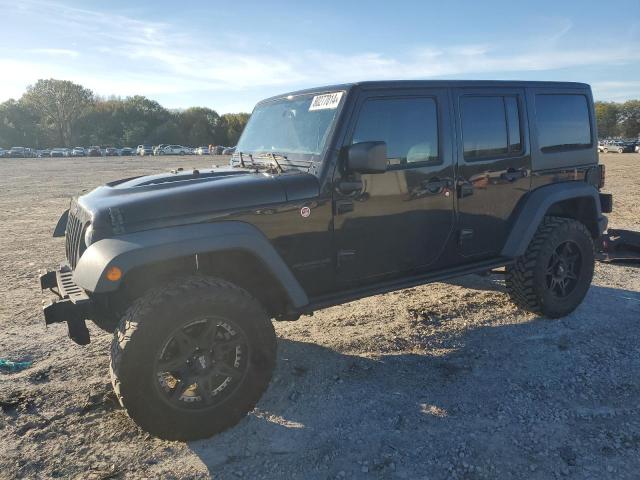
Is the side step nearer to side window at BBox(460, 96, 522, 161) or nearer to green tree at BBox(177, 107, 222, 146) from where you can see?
side window at BBox(460, 96, 522, 161)

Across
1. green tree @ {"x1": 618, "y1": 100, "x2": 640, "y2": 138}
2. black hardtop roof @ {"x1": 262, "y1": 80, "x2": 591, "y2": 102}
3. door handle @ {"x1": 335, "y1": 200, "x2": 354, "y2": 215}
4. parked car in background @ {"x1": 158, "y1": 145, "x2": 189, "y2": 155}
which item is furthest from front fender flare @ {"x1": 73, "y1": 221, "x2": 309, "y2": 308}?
green tree @ {"x1": 618, "y1": 100, "x2": 640, "y2": 138}

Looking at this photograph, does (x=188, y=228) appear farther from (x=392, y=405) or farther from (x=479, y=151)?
(x=479, y=151)

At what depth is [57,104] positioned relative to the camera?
74.9 metres

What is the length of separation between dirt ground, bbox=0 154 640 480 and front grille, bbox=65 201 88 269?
3.23 feet

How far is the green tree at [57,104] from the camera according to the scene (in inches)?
2936

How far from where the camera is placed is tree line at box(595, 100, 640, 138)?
8119cm

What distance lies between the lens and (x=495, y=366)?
3.86 metres

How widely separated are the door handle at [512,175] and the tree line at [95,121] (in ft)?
228

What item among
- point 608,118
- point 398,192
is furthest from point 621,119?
point 398,192

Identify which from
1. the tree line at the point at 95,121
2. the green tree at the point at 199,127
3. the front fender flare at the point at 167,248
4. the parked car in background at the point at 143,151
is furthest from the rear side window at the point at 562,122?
the green tree at the point at 199,127

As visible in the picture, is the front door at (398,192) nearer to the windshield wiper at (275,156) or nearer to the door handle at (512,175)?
the windshield wiper at (275,156)

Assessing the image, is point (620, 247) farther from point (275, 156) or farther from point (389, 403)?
point (275, 156)

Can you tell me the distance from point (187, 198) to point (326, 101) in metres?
1.30

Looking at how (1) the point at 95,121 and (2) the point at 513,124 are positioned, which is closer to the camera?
(2) the point at 513,124
